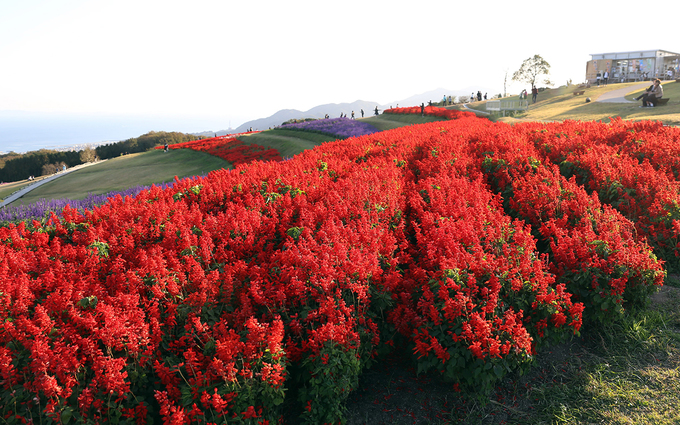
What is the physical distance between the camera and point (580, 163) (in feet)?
30.3

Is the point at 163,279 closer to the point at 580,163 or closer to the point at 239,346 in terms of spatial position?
the point at 239,346

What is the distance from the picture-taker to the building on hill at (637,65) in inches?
2073

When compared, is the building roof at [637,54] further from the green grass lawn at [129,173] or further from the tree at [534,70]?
the green grass lawn at [129,173]

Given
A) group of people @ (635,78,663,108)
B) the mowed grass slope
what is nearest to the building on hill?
group of people @ (635,78,663,108)

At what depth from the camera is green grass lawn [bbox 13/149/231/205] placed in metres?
19.8

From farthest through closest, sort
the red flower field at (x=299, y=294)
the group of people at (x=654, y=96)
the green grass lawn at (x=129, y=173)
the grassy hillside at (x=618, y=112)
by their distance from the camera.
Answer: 1. the group of people at (x=654, y=96)
2. the grassy hillside at (x=618, y=112)
3. the green grass lawn at (x=129, y=173)
4. the red flower field at (x=299, y=294)

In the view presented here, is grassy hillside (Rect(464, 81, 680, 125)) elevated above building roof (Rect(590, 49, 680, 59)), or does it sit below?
below

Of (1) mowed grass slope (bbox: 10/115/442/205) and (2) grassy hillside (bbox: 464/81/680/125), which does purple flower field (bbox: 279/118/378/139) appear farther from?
(2) grassy hillside (bbox: 464/81/680/125)

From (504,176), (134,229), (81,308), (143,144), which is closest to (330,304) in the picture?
(81,308)

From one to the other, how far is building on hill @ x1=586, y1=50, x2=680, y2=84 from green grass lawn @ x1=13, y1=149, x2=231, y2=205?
183 ft

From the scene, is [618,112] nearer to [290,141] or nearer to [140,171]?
[290,141]

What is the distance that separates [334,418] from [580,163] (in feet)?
29.7

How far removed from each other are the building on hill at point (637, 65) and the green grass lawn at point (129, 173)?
55.9m

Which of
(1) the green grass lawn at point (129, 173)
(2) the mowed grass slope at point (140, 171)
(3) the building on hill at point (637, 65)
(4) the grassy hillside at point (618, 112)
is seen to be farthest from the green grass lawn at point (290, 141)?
(3) the building on hill at point (637, 65)
